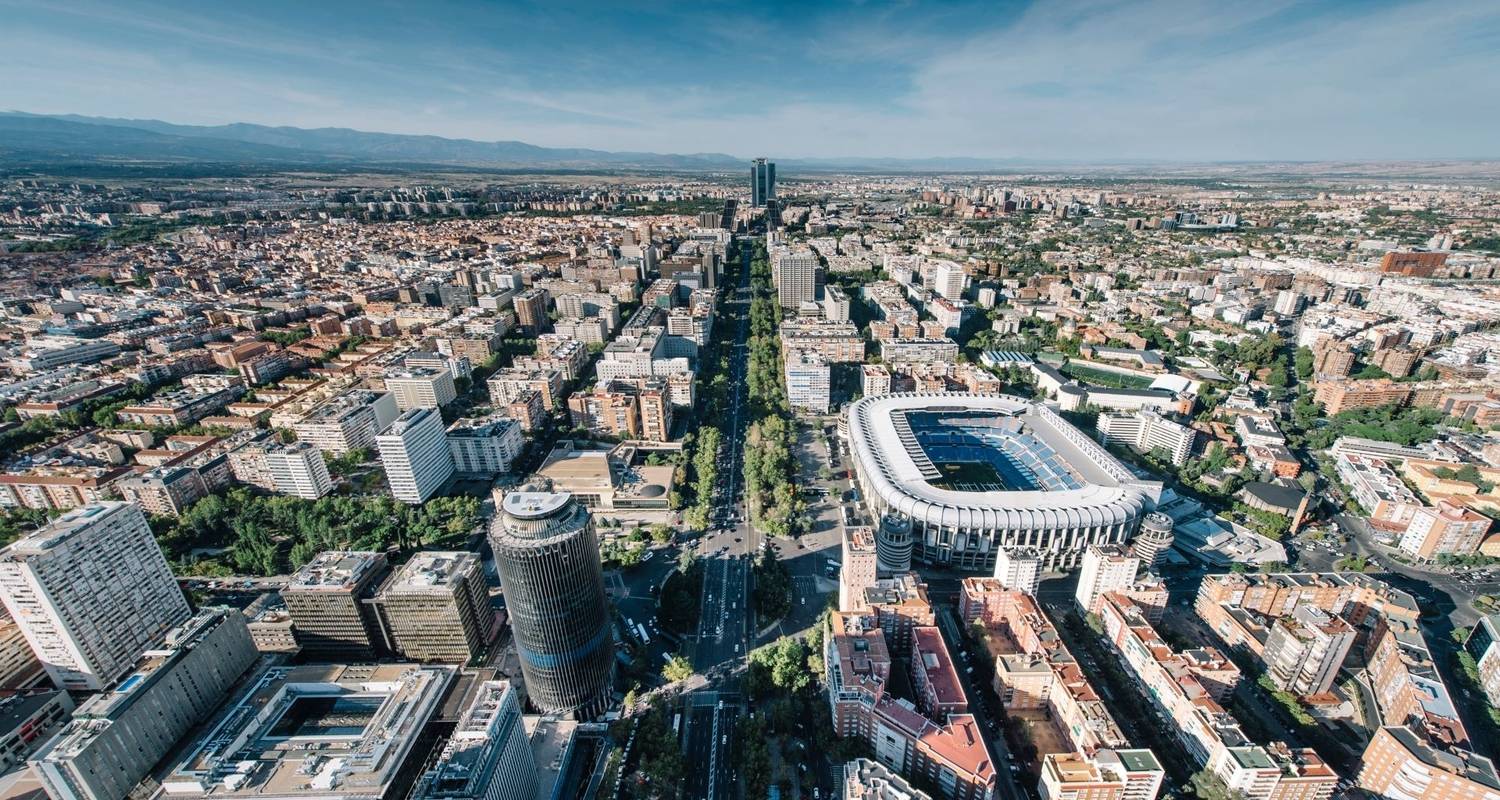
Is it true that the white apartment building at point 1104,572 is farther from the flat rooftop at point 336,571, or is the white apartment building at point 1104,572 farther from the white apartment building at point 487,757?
the flat rooftop at point 336,571

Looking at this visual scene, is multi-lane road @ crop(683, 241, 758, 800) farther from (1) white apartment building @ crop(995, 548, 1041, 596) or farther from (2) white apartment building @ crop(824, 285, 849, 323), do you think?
(2) white apartment building @ crop(824, 285, 849, 323)

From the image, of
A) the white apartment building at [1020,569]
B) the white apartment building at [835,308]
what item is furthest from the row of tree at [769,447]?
the white apartment building at [1020,569]

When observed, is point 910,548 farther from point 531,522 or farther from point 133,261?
point 133,261

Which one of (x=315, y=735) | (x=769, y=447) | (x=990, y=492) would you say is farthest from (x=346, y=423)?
(x=990, y=492)

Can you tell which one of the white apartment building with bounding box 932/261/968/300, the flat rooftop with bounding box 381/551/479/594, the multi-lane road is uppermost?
the white apartment building with bounding box 932/261/968/300

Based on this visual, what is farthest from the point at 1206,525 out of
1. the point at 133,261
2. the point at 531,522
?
the point at 133,261

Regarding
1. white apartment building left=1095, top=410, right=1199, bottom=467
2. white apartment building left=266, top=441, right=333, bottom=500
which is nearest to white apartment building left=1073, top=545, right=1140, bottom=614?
white apartment building left=1095, top=410, right=1199, bottom=467
